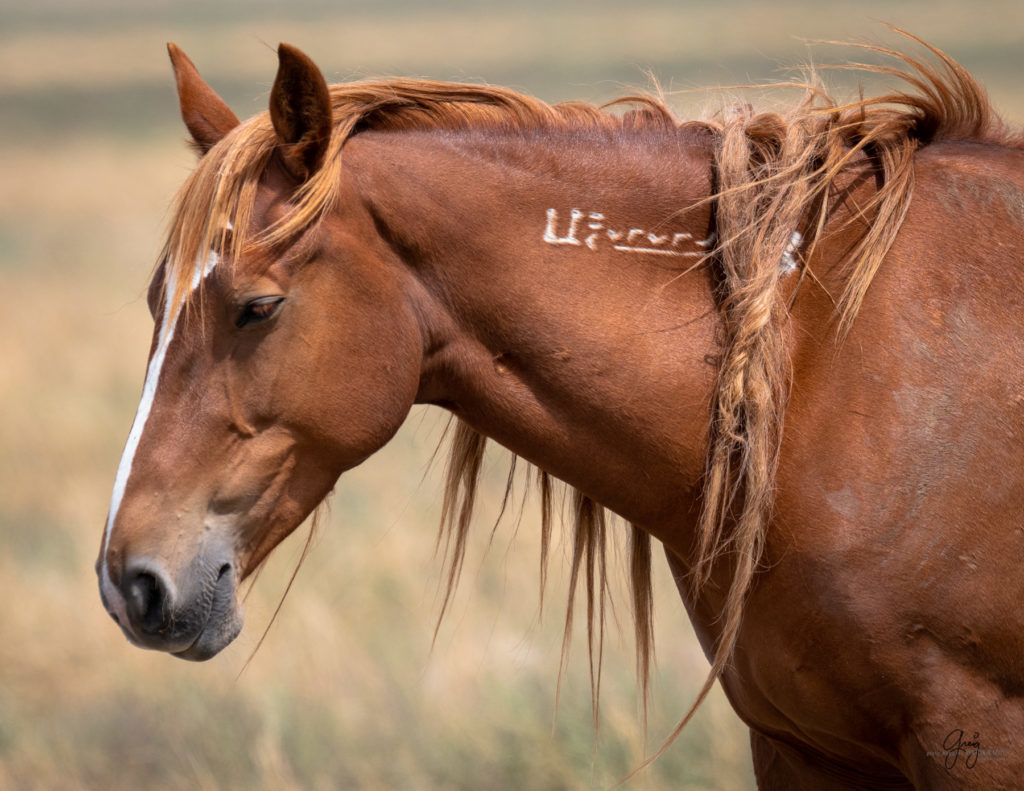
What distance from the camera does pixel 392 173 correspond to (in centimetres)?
229

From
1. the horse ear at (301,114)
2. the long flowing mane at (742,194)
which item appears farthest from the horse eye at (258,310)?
the horse ear at (301,114)

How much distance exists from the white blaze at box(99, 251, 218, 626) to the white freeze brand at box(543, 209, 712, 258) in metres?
0.71

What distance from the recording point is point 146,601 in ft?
7.07

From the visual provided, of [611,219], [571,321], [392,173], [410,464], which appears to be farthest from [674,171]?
[410,464]

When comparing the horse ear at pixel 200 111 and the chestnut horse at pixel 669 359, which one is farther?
the horse ear at pixel 200 111

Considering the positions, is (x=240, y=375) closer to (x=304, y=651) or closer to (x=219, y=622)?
(x=219, y=622)

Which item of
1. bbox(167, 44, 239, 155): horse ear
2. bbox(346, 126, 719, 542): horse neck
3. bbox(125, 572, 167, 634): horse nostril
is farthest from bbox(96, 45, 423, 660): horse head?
bbox(167, 44, 239, 155): horse ear

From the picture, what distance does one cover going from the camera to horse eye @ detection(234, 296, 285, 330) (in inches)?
85.8

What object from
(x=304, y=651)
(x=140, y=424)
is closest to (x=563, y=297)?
(x=140, y=424)

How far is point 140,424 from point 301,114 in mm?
702

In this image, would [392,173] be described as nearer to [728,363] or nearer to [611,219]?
[611,219]

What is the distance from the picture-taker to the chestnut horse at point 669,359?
7.16 feet

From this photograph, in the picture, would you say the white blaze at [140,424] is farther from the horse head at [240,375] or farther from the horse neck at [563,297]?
the horse neck at [563,297]

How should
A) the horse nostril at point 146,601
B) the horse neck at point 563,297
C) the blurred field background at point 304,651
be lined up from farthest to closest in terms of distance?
the blurred field background at point 304,651 < the horse neck at point 563,297 < the horse nostril at point 146,601
